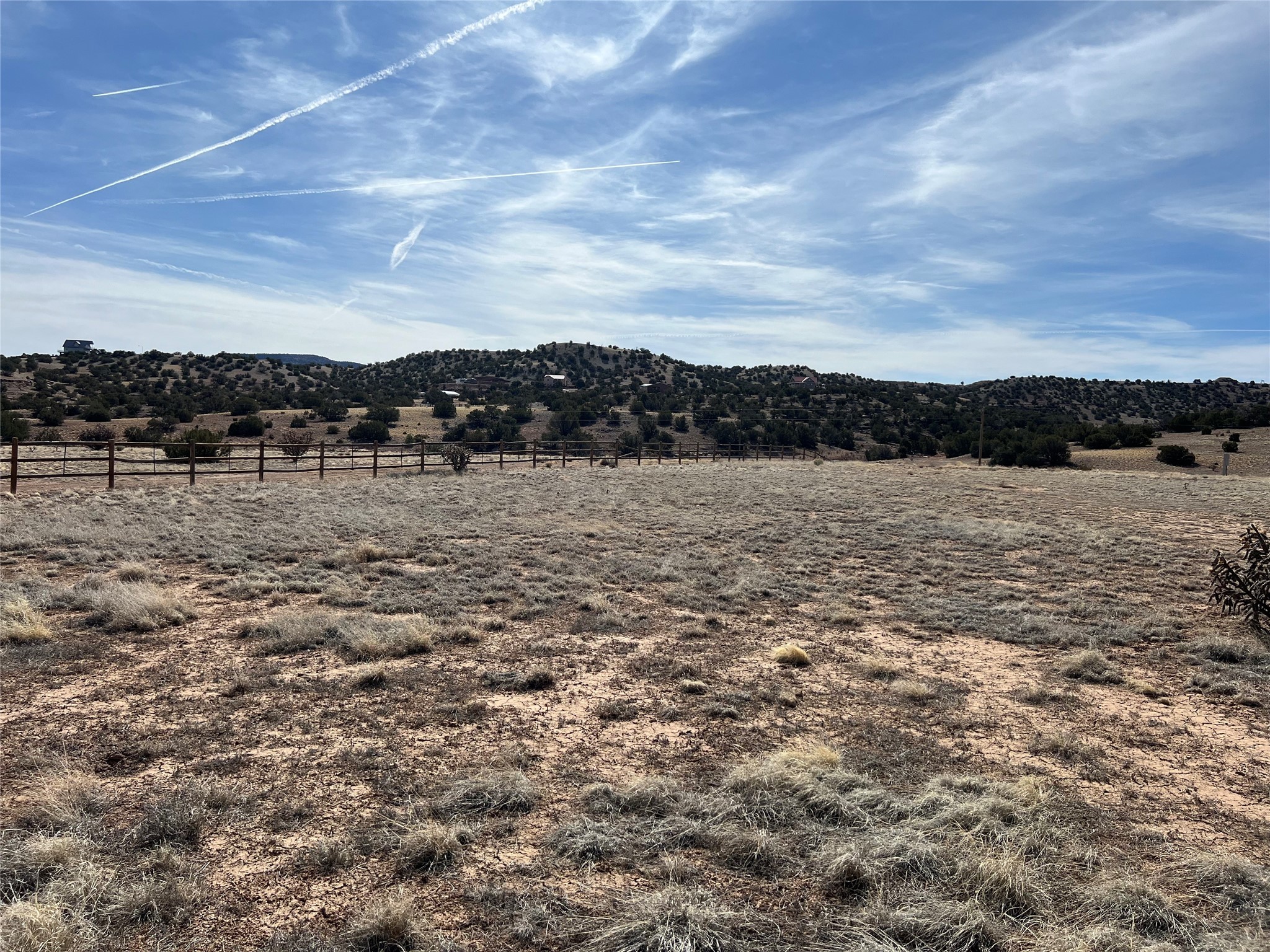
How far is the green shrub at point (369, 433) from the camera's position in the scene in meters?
48.4

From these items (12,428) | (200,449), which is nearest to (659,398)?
(200,449)

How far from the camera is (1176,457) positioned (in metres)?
47.0

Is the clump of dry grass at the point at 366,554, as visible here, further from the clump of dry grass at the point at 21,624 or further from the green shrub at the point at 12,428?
the green shrub at the point at 12,428

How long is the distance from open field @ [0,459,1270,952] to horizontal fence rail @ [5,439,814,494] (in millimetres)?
9479

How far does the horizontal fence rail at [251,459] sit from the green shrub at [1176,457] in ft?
95.8

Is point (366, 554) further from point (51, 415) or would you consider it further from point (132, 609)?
point (51, 415)

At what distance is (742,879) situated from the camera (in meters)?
3.82

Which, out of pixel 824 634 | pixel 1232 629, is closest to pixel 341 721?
pixel 824 634

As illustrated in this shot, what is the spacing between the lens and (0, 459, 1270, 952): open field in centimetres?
346

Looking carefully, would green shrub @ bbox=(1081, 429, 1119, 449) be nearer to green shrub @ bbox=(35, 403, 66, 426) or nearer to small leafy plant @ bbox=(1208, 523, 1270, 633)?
small leafy plant @ bbox=(1208, 523, 1270, 633)

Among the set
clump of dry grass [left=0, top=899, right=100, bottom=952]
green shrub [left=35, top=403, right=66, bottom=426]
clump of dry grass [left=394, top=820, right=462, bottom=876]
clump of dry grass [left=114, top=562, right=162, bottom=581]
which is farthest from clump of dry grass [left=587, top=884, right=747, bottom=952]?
green shrub [left=35, top=403, right=66, bottom=426]

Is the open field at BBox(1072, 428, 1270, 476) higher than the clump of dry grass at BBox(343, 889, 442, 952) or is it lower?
higher

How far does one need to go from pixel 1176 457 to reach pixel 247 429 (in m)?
60.3

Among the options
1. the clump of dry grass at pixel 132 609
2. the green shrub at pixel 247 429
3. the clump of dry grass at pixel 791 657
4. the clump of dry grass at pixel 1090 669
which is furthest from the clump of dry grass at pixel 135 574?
the green shrub at pixel 247 429
